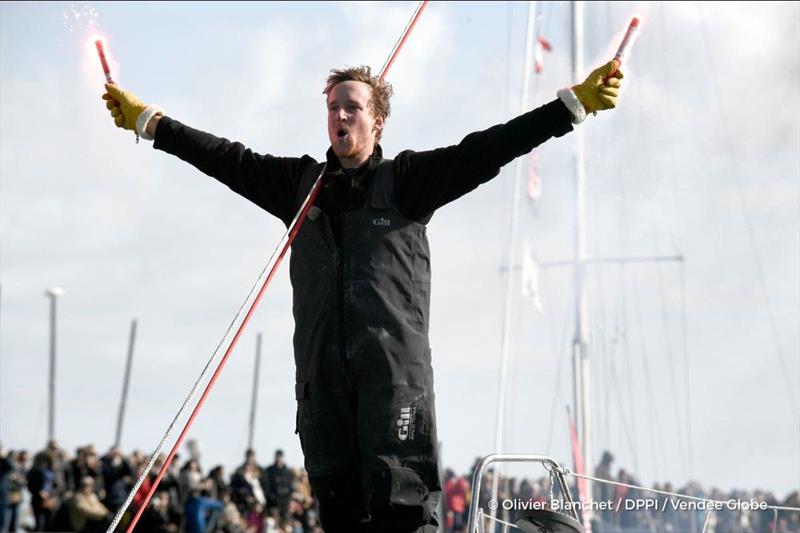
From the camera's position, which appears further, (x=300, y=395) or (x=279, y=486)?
(x=279, y=486)

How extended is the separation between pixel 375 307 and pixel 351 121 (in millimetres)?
816

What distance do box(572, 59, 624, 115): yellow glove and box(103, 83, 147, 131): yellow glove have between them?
1856mm

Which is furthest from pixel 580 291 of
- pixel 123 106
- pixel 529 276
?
pixel 123 106

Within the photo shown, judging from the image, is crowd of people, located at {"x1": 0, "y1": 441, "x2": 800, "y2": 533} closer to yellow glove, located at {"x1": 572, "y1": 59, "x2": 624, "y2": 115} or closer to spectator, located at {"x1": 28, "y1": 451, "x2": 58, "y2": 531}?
spectator, located at {"x1": 28, "y1": 451, "x2": 58, "y2": 531}

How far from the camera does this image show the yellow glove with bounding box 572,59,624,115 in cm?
496

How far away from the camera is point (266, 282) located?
5.41 m

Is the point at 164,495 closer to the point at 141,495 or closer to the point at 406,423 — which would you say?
the point at 141,495

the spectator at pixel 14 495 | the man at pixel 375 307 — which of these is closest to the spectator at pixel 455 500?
the spectator at pixel 14 495

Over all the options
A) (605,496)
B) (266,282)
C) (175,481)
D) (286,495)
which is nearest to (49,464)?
(175,481)

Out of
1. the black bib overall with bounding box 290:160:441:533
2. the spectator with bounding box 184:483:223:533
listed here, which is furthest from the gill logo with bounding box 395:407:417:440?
the spectator with bounding box 184:483:223:533

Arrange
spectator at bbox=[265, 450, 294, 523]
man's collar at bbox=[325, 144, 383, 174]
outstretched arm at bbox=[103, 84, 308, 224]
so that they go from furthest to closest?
spectator at bbox=[265, 450, 294, 523], outstretched arm at bbox=[103, 84, 308, 224], man's collar at bbox=[325, 144, 383, 174]

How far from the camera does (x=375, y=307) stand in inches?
191

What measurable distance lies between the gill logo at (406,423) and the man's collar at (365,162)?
1.00 metres

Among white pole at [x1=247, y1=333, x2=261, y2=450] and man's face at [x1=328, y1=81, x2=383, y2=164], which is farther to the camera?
white pole at [x1=247, y1=333, x2=261, y2=450]
